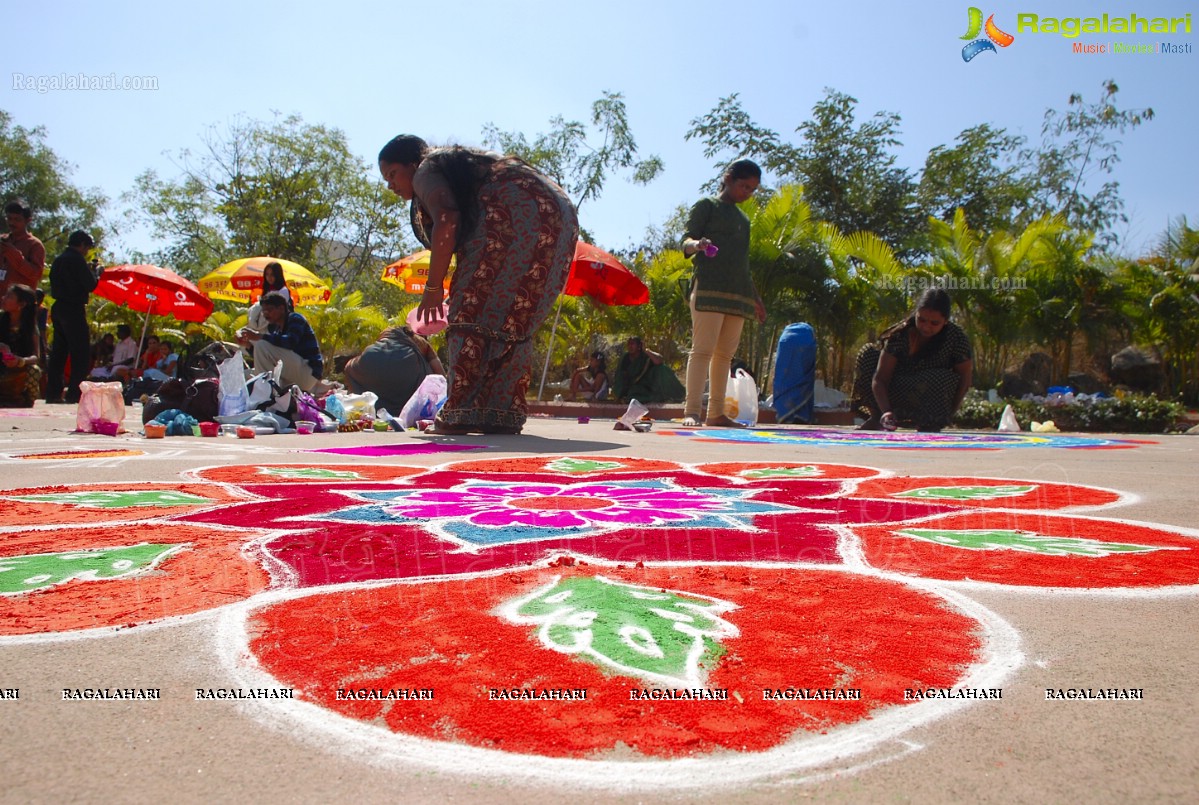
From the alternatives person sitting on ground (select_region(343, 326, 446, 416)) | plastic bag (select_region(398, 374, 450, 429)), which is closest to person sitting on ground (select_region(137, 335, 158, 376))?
person sitting on ground (select_region(343, 326, 446, 416))

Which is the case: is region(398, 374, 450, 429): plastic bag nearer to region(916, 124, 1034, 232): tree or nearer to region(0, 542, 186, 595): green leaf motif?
region(0, 542, 186, 595): green leaf motif

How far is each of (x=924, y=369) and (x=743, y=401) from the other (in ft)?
6.96

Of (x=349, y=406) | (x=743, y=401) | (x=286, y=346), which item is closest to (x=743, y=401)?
(x=743, y=401)

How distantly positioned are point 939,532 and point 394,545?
4.21 ft

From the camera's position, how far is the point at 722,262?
699 cm

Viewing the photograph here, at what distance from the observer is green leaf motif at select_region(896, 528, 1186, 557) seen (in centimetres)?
192

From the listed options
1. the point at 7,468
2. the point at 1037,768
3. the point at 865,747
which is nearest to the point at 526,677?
the point at 865,747

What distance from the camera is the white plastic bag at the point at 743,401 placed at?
866cm

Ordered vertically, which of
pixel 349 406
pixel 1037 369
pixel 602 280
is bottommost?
pixel 349 406

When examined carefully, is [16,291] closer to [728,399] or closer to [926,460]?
[728,399]

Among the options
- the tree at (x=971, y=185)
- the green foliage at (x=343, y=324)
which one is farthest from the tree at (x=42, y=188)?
the tree at (x=971, y=185)

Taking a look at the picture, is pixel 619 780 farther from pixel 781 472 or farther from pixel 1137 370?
pixel 1137 370

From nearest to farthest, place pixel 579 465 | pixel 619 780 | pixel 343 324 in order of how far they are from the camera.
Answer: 1. pixel 619 780
2. pixel 579 465
3. pixel 343 324

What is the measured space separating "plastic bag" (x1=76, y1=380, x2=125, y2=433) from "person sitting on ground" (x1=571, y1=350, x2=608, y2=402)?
329 inches
